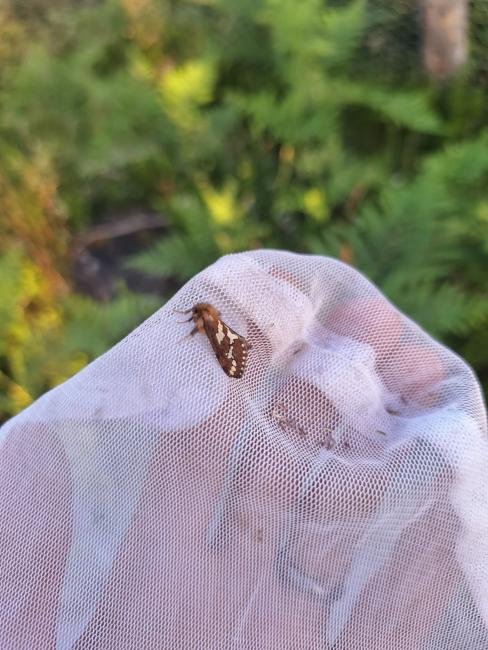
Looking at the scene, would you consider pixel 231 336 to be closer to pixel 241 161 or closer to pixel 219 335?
pixel 219 335

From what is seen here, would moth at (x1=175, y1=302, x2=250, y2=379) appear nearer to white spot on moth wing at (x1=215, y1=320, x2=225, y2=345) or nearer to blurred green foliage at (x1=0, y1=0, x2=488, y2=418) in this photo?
white spot on moth wing at (x1=215, y1=320, x2=225, y2=345)

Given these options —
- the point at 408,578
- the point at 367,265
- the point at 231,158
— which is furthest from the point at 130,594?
the point at 231,158

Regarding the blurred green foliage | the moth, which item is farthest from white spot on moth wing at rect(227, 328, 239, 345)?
the blurred green foliage

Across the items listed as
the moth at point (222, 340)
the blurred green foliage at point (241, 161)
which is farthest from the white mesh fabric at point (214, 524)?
the blurred green foliage at point (241, 161)

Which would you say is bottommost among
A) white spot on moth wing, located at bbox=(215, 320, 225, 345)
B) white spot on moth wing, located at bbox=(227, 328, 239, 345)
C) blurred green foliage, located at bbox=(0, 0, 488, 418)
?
blurred green foliage, located at bbox=(0, 0, 488, 418)

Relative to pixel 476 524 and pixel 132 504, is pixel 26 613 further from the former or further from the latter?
pixel 476 524

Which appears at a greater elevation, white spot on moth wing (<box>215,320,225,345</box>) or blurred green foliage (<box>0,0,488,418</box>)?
white spot on moth wing (<box>215,320,225,345</box>)

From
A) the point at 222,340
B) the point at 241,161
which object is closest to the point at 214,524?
the point at 222,340
